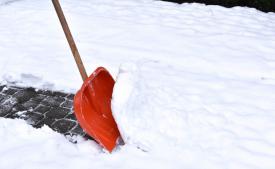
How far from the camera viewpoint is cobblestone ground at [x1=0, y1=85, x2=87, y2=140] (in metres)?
3.62

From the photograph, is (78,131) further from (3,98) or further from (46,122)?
(3,98)

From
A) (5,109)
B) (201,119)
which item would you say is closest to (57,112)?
(5,109)

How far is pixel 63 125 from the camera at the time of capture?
3.61 m

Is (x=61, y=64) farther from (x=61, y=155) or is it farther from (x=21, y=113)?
(x=61, y=155)

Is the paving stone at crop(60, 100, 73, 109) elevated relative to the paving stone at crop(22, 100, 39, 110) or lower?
elevated

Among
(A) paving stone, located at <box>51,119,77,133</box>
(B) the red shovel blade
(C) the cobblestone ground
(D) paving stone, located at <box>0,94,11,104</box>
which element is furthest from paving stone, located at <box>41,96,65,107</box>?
(B) the red shovel blade

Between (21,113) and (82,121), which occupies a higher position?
(82,121)

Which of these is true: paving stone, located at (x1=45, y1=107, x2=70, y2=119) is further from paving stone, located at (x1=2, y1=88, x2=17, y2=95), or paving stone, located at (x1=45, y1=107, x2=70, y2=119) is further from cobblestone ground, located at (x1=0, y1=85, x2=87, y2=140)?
paving stone, located at (x1=2, y1=88, x2=17, y2=95)

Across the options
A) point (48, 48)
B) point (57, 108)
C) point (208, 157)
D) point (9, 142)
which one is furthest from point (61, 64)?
point (208, 157)

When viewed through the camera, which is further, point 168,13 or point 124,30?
point 168,13

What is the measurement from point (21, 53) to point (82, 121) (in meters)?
2.31

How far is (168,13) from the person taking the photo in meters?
5.91

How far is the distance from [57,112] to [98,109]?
2.27 feet

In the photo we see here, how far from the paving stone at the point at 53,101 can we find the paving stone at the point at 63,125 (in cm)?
31
